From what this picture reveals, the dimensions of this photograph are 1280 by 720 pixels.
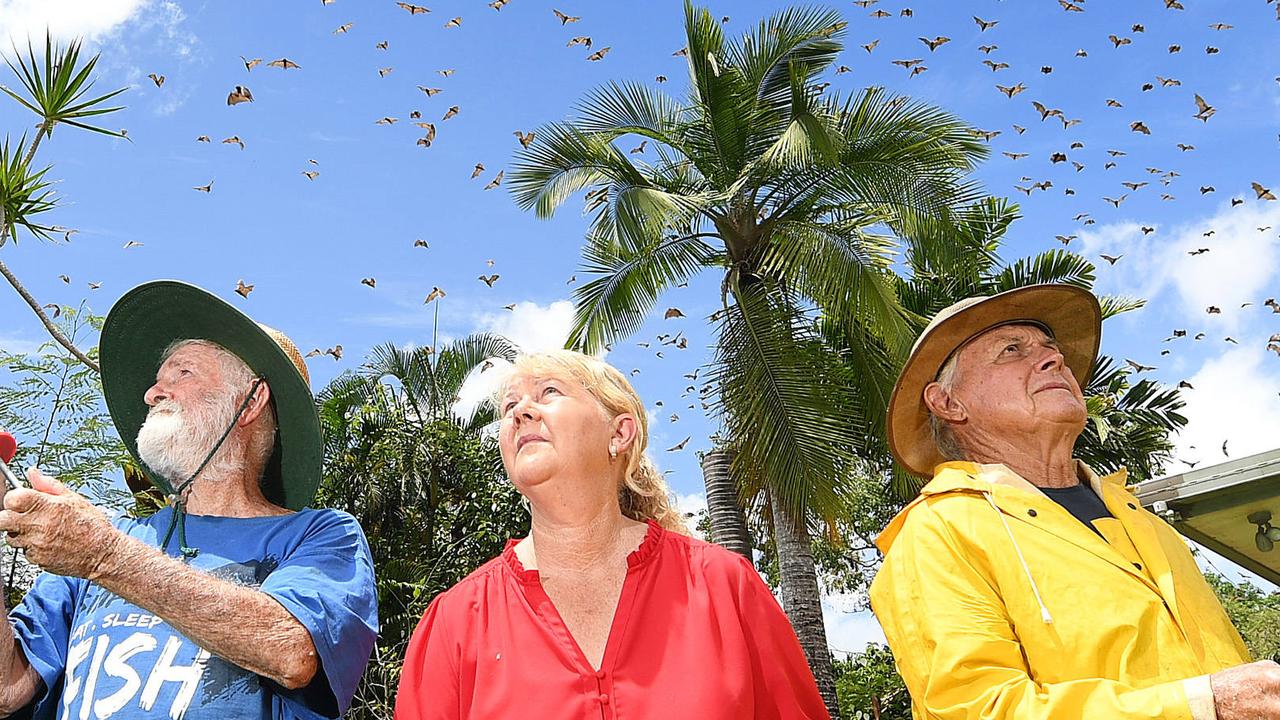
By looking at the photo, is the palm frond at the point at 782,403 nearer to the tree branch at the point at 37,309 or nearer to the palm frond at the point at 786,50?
the palm frond at the point at 786,50

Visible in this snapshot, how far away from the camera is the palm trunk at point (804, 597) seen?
38.1ft

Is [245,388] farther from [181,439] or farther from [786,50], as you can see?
[786,50]

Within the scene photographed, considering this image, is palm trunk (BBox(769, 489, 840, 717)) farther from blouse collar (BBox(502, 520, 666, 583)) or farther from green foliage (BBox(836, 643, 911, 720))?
blouse collar (BBox(502, 520, 666, 583))

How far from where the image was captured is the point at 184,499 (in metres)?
3.14

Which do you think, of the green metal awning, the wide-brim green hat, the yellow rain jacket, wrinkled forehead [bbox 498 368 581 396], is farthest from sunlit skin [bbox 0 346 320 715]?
the green metal awning

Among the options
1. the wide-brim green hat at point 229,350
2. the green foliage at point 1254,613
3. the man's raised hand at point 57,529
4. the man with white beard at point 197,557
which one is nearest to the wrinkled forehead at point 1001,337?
the man with white beard at point 197,557

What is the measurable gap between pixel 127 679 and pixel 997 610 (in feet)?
7.31

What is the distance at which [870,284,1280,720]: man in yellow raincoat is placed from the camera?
244cm

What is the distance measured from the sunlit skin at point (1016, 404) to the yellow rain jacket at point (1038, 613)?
21 centimetres

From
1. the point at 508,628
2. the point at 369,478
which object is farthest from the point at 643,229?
the point at 508,628

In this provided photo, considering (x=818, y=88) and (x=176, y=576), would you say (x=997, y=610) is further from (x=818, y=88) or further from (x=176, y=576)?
(x=818, y=88)

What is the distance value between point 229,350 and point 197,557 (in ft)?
2.38

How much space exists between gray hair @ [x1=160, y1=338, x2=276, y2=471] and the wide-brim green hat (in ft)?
0.05

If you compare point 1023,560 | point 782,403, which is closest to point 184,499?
point 1023,560
